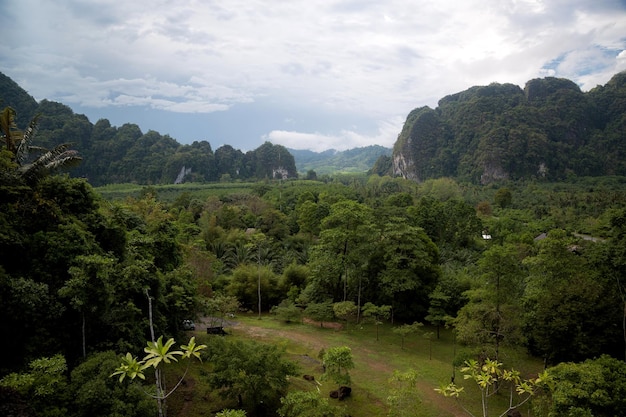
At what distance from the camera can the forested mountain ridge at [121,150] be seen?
69.1 metres

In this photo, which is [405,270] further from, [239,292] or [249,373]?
[249,373]

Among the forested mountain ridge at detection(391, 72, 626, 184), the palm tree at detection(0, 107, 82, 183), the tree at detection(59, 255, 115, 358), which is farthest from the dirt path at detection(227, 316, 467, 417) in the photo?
the forested mountain ridge at detection(391, 72, 626, 184)

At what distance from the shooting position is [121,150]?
79.8 m

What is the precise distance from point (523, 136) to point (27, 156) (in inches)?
3624

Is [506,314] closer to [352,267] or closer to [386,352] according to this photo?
[386,352]

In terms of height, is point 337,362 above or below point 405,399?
below

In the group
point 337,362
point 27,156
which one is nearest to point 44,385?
point 27,156

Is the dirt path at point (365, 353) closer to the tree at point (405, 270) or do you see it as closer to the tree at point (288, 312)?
the tree at point (288, 312)

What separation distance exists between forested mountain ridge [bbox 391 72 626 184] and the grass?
74.0 metres

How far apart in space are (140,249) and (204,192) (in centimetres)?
4899

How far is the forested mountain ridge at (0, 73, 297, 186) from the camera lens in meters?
69.1

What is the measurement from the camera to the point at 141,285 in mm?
11492

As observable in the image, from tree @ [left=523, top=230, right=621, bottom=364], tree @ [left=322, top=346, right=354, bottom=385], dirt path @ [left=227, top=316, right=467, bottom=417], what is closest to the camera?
tree @ [left=322, top=346, right=354, bottom=385]

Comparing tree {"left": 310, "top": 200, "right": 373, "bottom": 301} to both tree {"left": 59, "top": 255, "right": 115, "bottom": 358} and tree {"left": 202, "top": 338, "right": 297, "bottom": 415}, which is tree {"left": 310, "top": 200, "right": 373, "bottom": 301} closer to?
tree {"left": 202, "top": 338, "right": 297, "bottom": 415}
